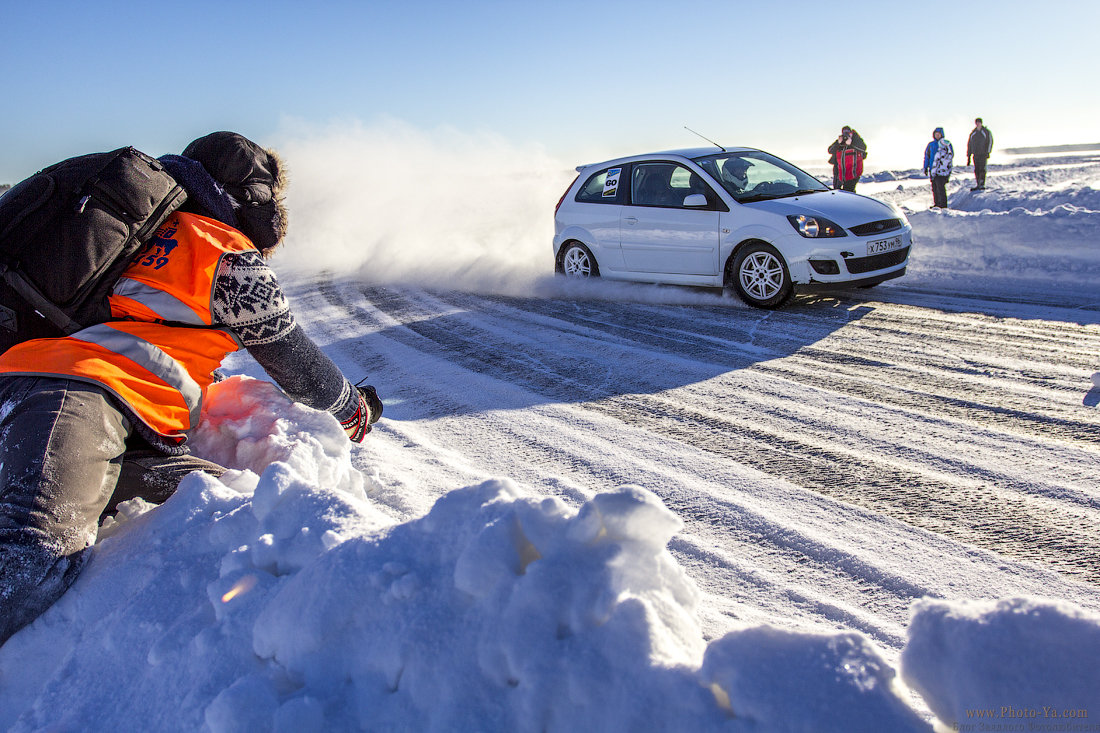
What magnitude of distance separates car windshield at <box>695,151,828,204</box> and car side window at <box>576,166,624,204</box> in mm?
1034

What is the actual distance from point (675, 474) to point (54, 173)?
2848 mm

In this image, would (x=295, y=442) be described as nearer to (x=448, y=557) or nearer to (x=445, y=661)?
(x=448, y=557)

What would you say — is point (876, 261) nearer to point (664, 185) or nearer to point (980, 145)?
point (664, 185)

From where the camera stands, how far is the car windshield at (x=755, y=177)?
26.2 feet

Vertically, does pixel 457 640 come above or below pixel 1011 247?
below

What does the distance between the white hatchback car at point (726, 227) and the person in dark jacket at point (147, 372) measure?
5.58m

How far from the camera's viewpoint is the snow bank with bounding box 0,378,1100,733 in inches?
47.8

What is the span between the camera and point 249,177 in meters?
2.88

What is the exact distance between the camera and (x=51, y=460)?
2109 mm

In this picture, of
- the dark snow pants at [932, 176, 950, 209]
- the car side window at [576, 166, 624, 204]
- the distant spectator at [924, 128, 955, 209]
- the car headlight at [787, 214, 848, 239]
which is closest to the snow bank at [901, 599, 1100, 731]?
the car headlight at [787, 214, 848, 239]

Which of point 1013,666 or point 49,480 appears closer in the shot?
point 1013,666

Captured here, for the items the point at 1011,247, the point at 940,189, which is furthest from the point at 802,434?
the point at 940,189

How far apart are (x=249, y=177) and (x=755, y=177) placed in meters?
6.65

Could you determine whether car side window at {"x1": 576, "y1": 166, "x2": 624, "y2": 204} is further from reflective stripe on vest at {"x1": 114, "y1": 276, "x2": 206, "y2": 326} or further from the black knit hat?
reflective stripe on vest at {"x1": 114, "y1": 276, "x2": 206, "y2": 326}
